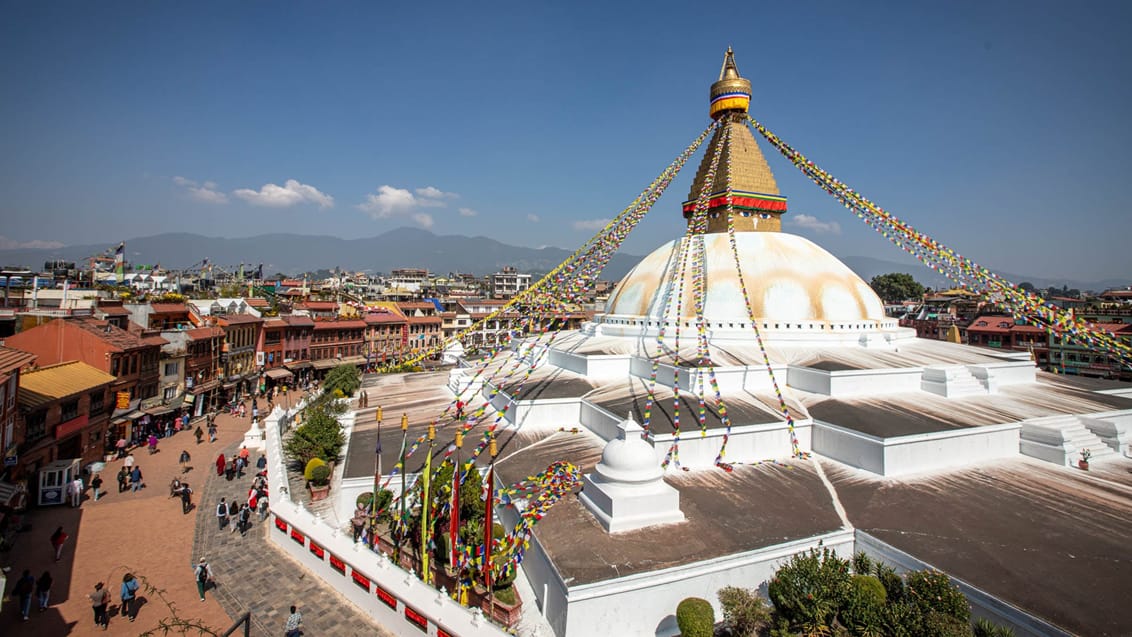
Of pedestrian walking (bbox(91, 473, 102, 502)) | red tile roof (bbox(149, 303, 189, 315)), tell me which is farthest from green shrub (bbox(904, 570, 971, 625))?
red tile roof (bbox(149, 303, 189, 315))

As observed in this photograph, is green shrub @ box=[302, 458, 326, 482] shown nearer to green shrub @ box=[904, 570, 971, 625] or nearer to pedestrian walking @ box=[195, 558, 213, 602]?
pedestrian walking @ box=[195, 558, 213, 602]

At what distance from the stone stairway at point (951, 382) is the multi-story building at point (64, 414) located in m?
20.9

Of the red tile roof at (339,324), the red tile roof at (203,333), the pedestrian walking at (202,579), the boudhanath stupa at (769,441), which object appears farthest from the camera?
the red tile roof at (339,324)

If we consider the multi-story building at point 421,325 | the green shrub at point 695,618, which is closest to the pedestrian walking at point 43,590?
the green shrub at point 695,618

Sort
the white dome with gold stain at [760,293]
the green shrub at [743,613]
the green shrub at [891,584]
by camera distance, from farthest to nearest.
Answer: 1. the white dome with gold stain at [760,293]
2. the green shrub at [891,584]
3. the green shrub at [743,613]

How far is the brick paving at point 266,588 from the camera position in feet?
24.6

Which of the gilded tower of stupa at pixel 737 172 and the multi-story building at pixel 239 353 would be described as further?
the multi-story building at pixel 239 353

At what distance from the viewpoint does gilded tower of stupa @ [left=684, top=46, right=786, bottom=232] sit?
56.3ft

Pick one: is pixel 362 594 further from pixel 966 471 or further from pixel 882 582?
pixel 966 471

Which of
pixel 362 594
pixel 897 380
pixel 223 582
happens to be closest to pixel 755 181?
pixel 897 380

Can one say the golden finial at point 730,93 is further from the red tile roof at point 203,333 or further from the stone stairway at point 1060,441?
the red tile roof at point 203,333

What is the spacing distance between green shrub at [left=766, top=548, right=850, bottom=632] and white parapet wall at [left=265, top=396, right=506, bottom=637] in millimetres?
3232

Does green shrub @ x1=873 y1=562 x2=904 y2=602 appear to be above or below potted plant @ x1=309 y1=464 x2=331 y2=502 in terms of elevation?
above

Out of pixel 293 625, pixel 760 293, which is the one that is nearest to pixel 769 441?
pixel 760 293
